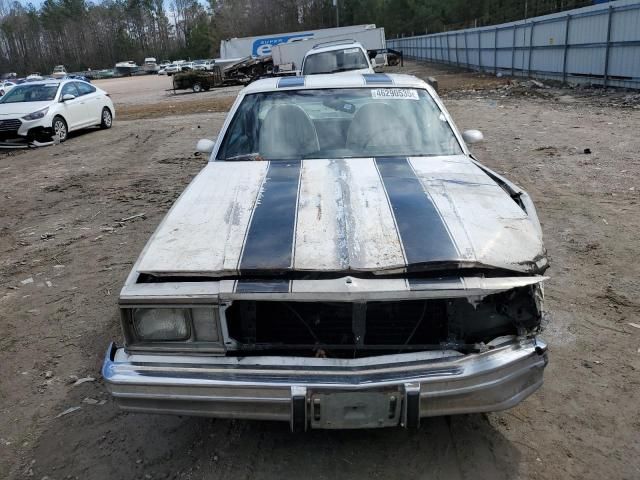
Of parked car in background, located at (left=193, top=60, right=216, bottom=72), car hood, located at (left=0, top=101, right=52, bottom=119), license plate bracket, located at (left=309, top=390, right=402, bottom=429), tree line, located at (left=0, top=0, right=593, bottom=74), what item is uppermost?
tree line, located at (left=0, top=0, right=593, bottom=74)

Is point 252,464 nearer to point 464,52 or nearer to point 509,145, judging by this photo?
point 509,145

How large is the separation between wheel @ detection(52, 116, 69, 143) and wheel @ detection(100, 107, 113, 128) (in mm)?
1727

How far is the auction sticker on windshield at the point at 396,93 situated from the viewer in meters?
4.07

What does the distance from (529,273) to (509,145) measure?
750cm

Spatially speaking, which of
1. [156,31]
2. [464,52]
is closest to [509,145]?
[464,52]

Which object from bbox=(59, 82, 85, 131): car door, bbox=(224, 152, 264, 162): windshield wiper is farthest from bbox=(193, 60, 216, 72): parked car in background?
bbox=(224, 152, 264, 162): windshield wiper

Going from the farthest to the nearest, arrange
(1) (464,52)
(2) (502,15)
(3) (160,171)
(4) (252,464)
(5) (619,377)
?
(2) (502,15), (1) (464,52), (3) (160,171), (5) (619,377), (4) (252,464)

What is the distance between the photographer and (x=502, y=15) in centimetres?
4947

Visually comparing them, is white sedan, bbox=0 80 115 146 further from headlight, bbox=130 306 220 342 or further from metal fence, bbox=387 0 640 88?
metal fence, bbox=387 0 640 88

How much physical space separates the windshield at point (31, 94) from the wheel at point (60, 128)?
0.61 metres

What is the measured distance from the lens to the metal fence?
1452cm

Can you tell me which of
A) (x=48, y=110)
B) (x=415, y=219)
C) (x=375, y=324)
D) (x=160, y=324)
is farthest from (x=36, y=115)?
(x=375, y=324)

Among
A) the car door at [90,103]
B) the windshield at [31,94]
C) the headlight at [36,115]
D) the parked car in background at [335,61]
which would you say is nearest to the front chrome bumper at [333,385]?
the parked car in background at [335,61]

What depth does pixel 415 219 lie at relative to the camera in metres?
2.66
